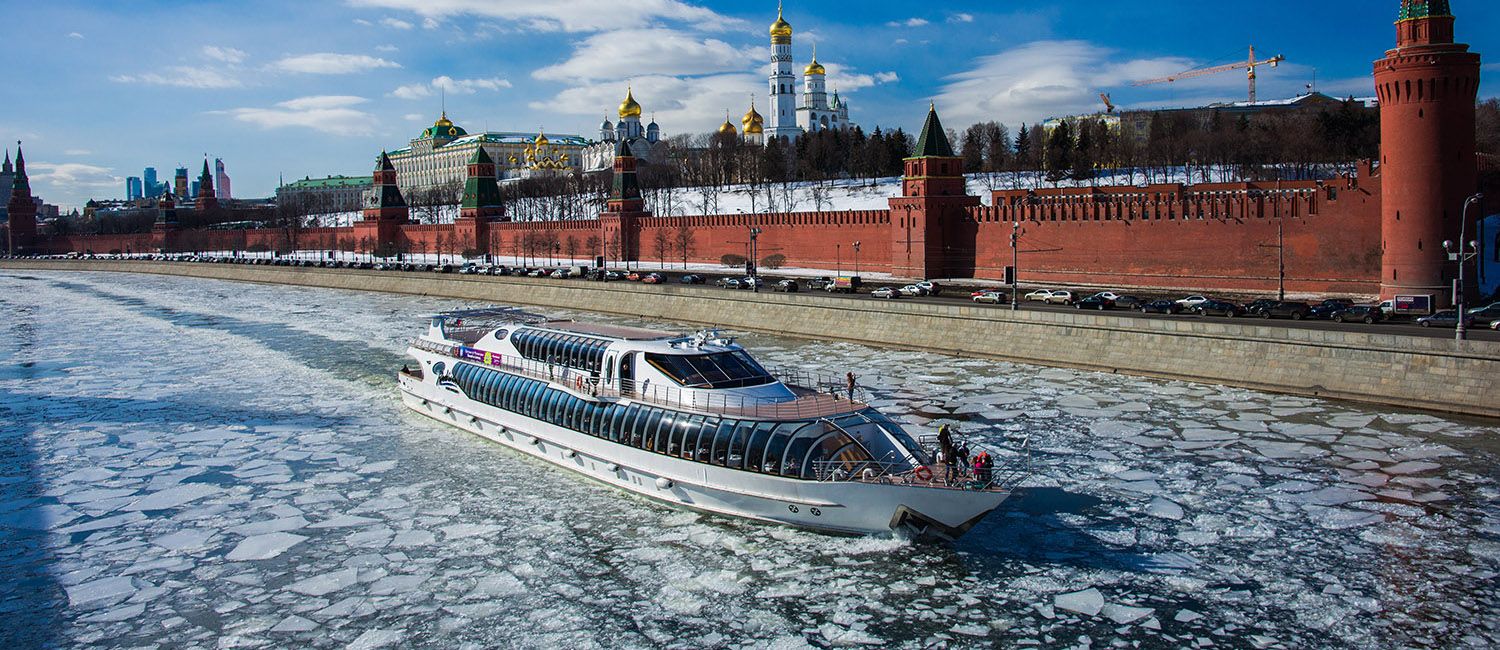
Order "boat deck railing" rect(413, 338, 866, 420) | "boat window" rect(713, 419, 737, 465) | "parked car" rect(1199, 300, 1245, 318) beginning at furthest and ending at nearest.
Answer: "parked car" rect(1199, 300, 1245, 318), "boat deck railing" rect(413, 338, 866, 420), "boat window" rect(713, 419, 737, 465)

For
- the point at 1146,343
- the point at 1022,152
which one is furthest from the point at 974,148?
the point at 1146,343

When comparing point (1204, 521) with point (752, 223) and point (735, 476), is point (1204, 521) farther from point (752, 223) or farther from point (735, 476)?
point (752, 223)

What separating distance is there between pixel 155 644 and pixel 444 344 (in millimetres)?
10842

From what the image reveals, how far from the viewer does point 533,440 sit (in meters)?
16.2

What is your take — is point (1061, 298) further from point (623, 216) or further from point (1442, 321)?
point (623, 216)

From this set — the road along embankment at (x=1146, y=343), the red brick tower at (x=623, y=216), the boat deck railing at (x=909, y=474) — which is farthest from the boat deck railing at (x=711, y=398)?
the red brick tower at (x=623, y=216)

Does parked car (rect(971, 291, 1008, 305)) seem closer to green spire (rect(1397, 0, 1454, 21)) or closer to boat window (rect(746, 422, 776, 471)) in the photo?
green spire (rect(1397, 0, 1454, 21))

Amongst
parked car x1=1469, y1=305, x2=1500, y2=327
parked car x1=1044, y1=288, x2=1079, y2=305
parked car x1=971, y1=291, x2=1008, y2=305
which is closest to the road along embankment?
parked car x1=971, y1=291, x2=1008, y2=305

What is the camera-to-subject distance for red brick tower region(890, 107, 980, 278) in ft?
129

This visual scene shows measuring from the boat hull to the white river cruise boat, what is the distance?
0.02 meters

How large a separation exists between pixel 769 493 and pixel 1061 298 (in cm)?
1903

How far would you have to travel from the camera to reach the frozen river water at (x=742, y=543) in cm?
951

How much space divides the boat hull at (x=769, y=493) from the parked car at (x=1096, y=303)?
1744 centimetres

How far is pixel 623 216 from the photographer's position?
54.2 meters
